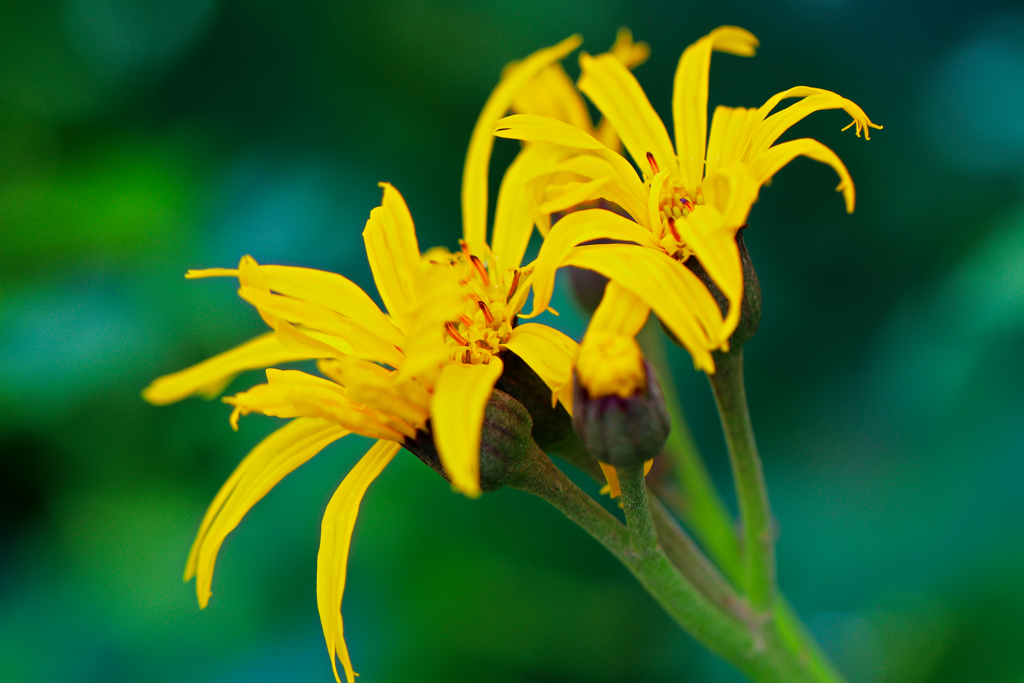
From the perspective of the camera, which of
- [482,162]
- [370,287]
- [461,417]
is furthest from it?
[370,287]

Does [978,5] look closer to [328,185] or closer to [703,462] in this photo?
[703,462]

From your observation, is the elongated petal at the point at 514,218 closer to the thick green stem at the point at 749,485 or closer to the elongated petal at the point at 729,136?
the elongated petal at the point at 729,136


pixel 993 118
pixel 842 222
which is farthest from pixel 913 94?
pixel 842 222

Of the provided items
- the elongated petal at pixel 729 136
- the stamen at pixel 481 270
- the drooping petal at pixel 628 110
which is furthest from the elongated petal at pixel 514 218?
the elongated petal at pixel 729 136

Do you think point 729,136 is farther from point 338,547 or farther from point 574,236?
point 338,547

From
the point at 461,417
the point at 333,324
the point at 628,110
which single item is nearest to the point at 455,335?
the point at 333,324
